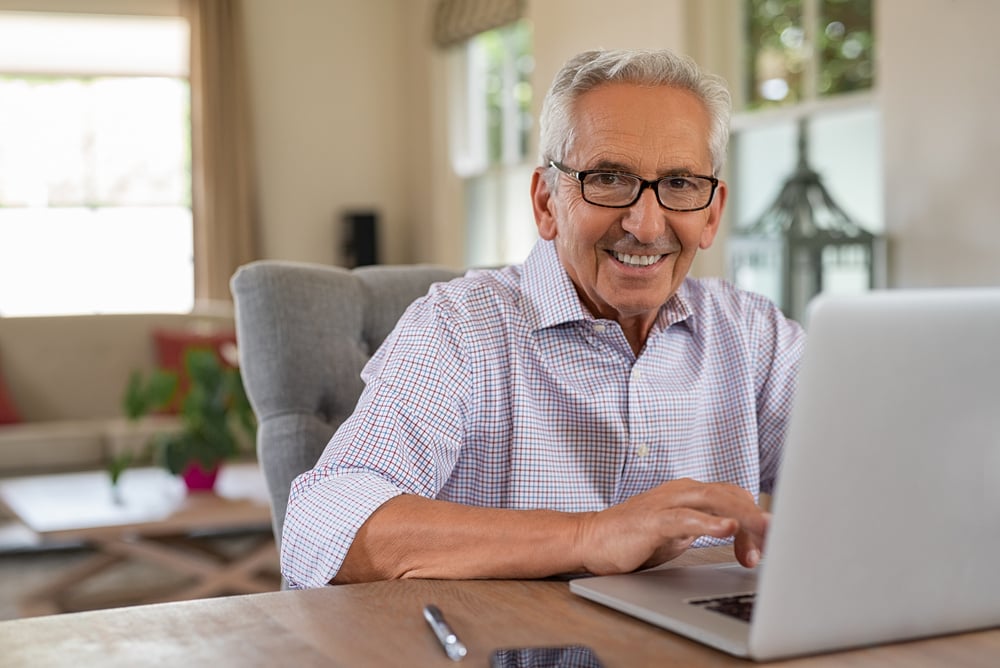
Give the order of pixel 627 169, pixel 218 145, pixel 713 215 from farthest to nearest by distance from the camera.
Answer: pixel 218 145
pixel 713 215
pixel 627 169

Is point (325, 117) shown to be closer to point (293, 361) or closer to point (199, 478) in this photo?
point (199, 478)

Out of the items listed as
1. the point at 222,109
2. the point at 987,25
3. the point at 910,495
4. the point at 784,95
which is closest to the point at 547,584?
the point at 910,495

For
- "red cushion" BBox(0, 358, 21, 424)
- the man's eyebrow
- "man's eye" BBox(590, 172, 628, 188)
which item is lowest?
"red cushion" BBox(0, 358, 21, 424)

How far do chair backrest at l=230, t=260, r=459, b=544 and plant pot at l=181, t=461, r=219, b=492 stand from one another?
207 centimetres

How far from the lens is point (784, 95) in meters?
4.37

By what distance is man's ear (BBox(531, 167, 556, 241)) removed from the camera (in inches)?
61.9

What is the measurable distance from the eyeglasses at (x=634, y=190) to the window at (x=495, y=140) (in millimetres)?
4688

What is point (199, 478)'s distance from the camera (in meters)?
3.67

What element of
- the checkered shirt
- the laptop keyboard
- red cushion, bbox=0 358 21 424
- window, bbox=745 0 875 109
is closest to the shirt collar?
the checkered shirt

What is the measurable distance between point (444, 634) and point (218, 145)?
6594 millimetres

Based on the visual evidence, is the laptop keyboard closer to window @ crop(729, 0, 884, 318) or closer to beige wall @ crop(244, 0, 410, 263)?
window @ crop(729, 0, 884, 318)

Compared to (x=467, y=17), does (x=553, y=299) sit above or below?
below

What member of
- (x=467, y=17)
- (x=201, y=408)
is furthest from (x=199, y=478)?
(x=467, y=17)

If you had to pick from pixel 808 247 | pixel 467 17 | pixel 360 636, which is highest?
pixel 467 17
